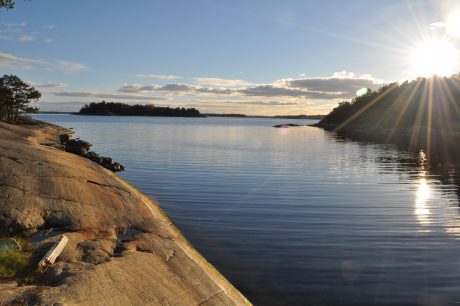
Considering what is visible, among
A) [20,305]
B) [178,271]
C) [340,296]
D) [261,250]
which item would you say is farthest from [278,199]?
[20,305]

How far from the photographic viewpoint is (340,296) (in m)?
12.2

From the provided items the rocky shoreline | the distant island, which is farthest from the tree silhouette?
the distant island

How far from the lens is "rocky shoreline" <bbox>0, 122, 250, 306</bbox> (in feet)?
28.0

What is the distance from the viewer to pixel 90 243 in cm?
1127

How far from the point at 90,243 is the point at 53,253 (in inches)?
58.6

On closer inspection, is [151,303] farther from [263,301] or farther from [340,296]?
[340,296]

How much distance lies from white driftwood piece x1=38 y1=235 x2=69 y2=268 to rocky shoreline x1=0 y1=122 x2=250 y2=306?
14 centimetres

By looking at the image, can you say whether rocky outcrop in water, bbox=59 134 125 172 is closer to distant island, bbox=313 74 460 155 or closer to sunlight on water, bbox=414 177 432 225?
sunlight on water, bbox=414 177 432 225

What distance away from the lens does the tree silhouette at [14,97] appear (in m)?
83.6

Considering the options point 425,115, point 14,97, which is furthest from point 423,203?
point 425,115

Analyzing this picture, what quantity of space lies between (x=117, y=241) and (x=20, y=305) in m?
4.72

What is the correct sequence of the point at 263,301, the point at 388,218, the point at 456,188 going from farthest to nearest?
the point at 456,188 → the point at 388,218 → the point at 263,301

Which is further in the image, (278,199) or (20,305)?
(278,199)

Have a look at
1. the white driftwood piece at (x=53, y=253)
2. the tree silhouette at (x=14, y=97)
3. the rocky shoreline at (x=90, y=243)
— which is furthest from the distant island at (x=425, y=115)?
the white driftwood piece at (x=53, y=253)
